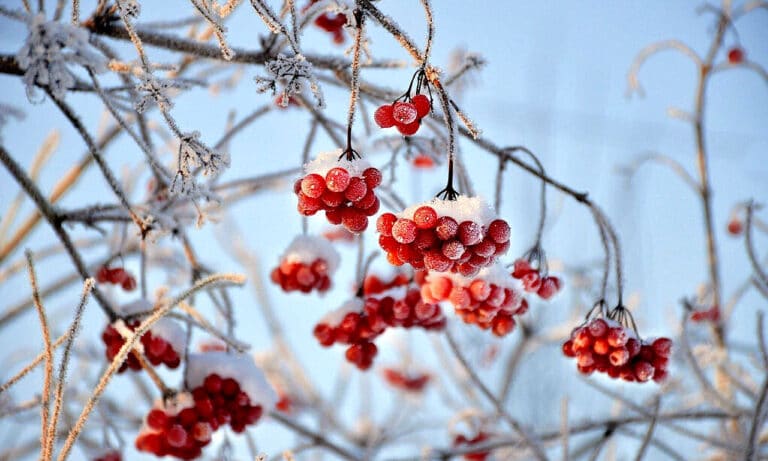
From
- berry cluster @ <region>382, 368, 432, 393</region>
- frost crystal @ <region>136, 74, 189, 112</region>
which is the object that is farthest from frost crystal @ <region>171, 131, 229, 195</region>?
berry cluster @ <region>382, 368, 432, 393</region>

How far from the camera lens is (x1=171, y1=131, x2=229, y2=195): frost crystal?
1.08 metres

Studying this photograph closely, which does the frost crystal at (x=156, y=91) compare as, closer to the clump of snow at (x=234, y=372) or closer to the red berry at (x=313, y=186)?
the red berry at (x=313, y=186)

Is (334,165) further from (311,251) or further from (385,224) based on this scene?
(311,251)

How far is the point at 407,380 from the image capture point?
401 centimetres

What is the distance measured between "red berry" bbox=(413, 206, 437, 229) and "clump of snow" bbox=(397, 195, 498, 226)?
0.01m

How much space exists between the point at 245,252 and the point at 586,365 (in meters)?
3.37

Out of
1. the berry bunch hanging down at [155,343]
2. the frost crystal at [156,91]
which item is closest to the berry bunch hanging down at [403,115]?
the frost crystal at [156,91]

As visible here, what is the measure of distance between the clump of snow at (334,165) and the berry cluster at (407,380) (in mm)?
3057

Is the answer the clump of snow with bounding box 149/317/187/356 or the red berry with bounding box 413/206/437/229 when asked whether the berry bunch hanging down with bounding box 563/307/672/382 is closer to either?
the red berry with bounding box 413/206/437/229

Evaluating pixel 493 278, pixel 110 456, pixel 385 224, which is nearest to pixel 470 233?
pixel 385 224

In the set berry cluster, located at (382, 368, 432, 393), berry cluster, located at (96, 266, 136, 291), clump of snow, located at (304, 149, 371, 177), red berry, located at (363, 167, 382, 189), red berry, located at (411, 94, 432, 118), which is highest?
berry cluster, located at (382, 368, 432, 393)

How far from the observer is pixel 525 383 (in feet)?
14.1

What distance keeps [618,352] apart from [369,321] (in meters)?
0.62

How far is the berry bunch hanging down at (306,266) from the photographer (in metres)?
1.85
